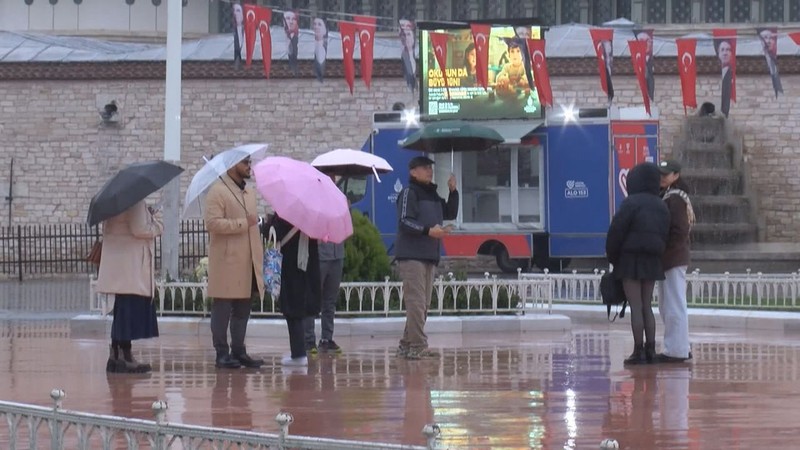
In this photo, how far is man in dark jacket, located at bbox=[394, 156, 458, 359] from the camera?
1286 cm

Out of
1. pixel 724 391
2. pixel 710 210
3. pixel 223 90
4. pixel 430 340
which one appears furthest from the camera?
pixel 223 90

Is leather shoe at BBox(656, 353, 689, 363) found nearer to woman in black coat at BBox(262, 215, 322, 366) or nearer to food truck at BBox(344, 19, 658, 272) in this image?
woman in black coat at BBox(262, 215, 322, 366)

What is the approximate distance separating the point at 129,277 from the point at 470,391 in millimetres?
2835

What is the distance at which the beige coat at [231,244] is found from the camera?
39.7 feet

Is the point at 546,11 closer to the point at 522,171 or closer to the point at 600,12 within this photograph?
the point at 600,12

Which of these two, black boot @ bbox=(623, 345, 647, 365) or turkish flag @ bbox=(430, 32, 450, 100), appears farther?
turkish flag @ bbox=(430, 32, 450, 100)

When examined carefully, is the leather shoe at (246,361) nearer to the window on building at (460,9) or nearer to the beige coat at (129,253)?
the beige coat at (129,253)

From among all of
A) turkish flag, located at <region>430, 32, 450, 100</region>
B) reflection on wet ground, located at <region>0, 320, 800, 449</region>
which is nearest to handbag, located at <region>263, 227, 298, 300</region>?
reflection on wet ground, located at <region>0, 320, 800, 449</region>

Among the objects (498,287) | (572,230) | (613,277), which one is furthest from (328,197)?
(572,230)

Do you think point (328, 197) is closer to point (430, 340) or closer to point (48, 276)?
point (430, 340)

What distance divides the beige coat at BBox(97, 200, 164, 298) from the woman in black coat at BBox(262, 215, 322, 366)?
1009mm

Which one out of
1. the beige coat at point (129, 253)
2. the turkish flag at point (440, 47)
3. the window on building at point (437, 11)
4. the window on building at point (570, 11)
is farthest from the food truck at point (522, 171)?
the beige coat at point (129, 253)

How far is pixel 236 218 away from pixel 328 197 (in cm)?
80

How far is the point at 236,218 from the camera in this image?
12172mm
